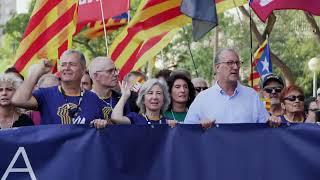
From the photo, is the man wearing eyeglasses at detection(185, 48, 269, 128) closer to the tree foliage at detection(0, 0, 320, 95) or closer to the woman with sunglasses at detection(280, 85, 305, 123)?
the woman with sunglasses at detection(280, 85, 305, 123)

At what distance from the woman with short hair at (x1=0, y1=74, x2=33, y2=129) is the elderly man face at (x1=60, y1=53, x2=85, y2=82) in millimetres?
471

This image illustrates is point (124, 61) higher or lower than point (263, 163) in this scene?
higher

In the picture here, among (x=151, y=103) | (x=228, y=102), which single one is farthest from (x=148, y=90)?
(x=228, y=102)

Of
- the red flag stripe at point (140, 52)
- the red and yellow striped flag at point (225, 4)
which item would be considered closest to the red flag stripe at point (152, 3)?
the red flag stripe at point (140, 52)

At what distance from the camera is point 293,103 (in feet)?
26.4

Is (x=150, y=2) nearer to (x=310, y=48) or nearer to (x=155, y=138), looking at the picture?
(x=155, y=138)

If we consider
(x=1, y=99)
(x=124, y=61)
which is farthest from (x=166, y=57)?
(x=1, y=99)

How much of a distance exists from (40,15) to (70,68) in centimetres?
322

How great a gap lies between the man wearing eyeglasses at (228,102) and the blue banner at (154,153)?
35cm

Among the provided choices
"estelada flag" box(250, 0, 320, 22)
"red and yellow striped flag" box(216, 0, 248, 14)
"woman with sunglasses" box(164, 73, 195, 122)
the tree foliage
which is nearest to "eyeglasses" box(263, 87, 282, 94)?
"estelada flag" box(250, 0, 320, 22)

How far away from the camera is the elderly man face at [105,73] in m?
7.37

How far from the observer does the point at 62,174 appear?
6.48 m

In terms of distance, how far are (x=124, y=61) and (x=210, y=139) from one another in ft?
15.9

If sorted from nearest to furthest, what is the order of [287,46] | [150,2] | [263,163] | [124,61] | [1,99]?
1. [263,163]
2. [1,99]
3. [150,2]
4. [124,61]
5. [287,46]
